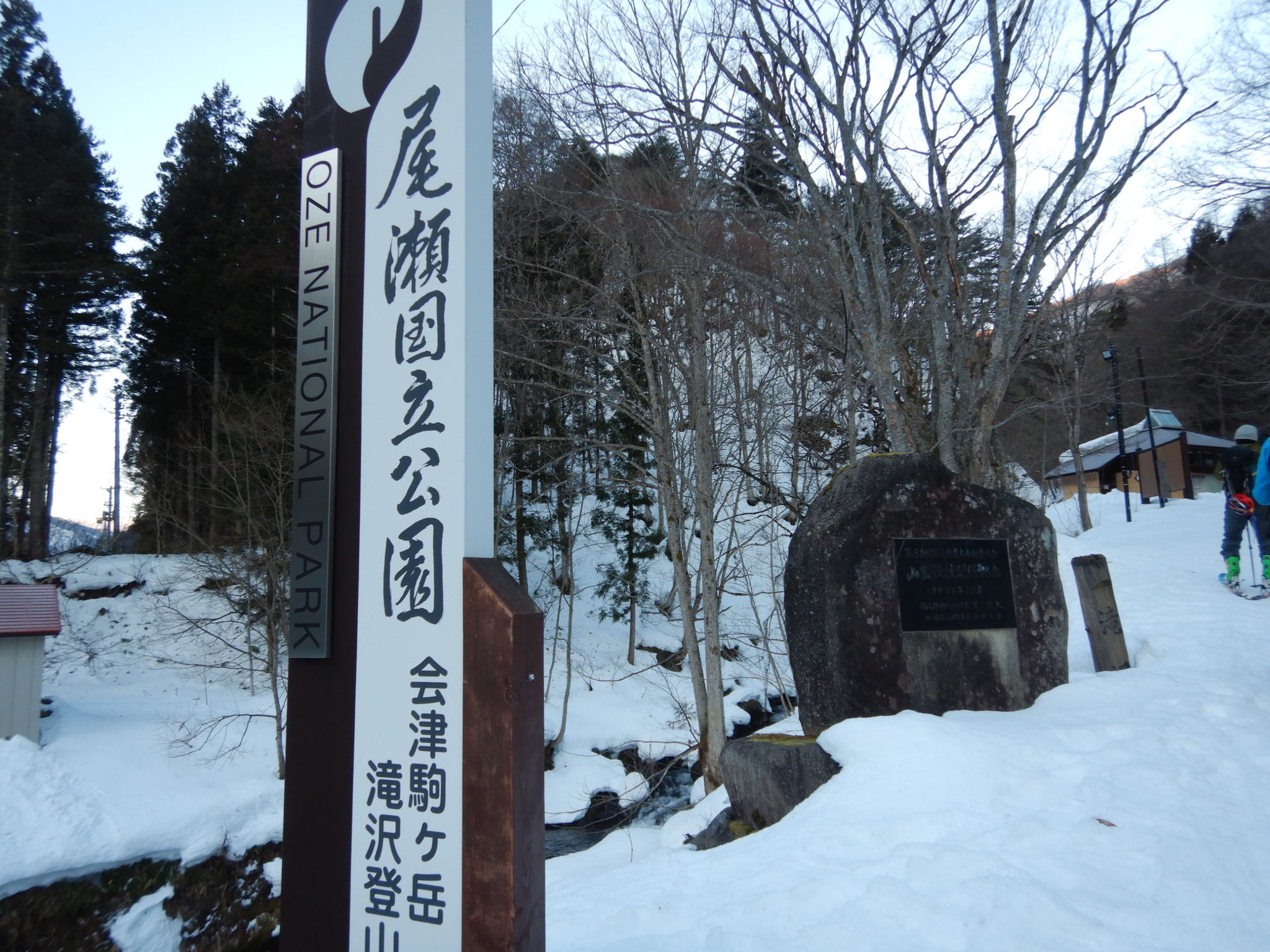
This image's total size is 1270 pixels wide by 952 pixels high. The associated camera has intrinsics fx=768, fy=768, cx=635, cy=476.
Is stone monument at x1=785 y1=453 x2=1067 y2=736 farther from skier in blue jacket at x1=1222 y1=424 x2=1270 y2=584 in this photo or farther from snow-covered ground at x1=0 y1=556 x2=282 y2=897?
snow-covered ground at x1=0 y1=556 x2=282 y2=897

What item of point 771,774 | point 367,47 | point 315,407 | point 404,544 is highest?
point 367,47

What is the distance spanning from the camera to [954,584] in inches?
207

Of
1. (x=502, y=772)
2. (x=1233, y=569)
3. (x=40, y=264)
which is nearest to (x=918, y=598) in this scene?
(x=502, y=772)

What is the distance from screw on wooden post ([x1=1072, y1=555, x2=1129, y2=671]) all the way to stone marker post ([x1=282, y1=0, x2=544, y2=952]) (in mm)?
5075

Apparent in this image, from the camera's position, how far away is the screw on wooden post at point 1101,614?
18.9 ft

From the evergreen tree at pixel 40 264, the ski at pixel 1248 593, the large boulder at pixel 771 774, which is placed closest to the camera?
the large boulder at pixel 771 774

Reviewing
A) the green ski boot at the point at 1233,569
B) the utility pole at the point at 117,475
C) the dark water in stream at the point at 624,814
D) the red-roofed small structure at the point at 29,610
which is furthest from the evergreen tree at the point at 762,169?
the utility pole at the point at 117,475

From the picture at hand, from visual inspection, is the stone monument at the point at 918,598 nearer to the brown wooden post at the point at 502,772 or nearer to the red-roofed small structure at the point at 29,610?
the brown wooden post at the point at 502,772

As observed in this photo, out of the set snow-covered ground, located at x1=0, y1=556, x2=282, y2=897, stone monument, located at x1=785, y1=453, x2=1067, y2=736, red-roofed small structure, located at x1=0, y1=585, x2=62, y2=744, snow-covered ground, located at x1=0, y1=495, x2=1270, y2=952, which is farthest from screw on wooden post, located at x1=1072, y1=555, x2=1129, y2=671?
red-roofed small structure, located at x1=0, y1=585, x2=62, y2=744

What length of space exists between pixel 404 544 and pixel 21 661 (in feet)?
32.0

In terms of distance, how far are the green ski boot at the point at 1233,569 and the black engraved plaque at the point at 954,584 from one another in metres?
4.54

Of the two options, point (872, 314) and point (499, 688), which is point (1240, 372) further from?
point (499, 688)

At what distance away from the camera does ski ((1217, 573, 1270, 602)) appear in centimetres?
767

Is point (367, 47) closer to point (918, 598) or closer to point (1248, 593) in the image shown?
point (918, 598)
